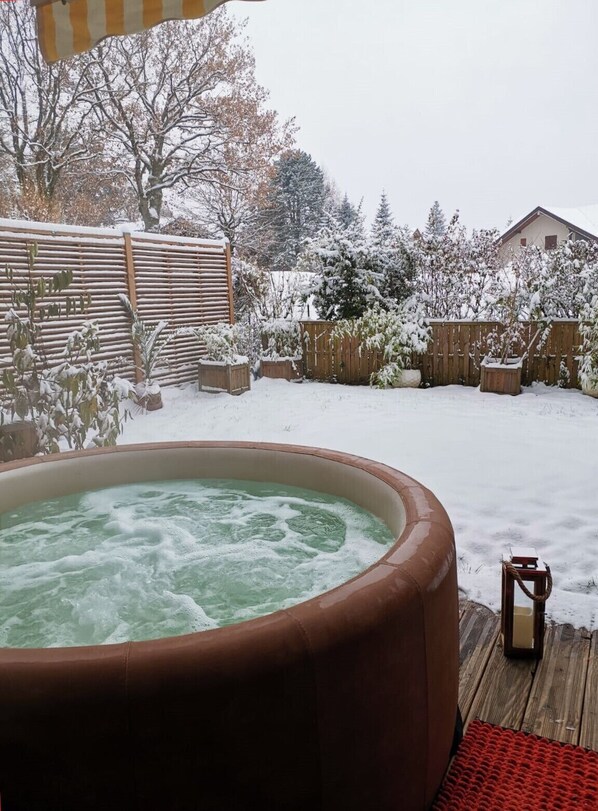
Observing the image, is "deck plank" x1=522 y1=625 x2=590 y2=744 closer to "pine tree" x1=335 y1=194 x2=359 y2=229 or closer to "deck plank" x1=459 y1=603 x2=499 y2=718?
"deck plank" x1=459 y1=603 x2=499 y2=718

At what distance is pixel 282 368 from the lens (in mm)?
8180

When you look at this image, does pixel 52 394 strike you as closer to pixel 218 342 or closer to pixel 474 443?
pixel 474 443

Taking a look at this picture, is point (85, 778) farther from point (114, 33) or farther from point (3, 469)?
point (114, 33)

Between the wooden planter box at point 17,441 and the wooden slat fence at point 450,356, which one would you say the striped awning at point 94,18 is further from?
the wooden slat fence at point 450,356

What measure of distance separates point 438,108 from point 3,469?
2841 cm

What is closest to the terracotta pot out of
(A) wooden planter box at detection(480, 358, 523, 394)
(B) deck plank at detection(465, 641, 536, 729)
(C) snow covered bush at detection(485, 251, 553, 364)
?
(A) wooden planter box at detection(480, 358, 523, 394)

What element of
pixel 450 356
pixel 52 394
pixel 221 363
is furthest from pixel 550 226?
pixel 52 394

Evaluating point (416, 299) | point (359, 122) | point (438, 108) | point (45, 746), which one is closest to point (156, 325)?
point (416, 299)

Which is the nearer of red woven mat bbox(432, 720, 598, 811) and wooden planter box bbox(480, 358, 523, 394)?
red woven mat bbox(432, 720, 598, 811)

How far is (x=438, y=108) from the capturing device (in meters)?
26.4

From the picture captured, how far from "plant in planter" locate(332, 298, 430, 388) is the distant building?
1242cm

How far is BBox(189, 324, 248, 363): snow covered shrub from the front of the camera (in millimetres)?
7371

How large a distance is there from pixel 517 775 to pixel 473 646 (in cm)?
55

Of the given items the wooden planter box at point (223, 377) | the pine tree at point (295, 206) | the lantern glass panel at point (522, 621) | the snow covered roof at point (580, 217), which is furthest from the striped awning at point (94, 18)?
the snow covered roof at point (580, 217)
